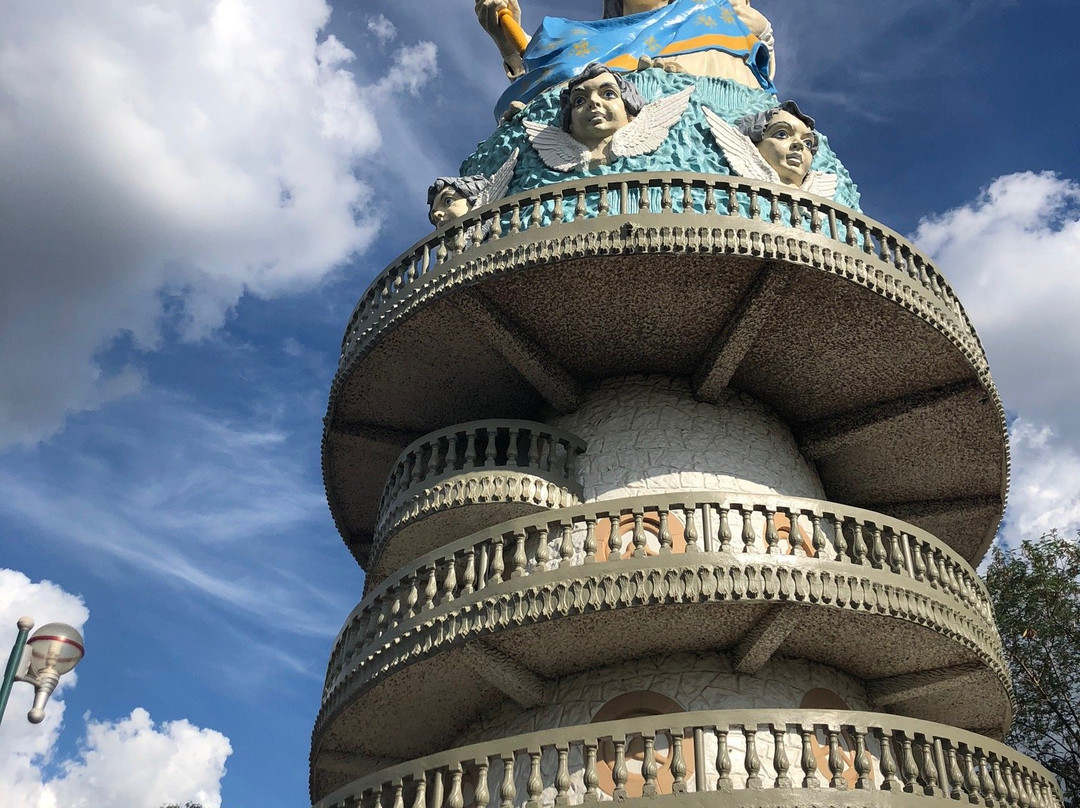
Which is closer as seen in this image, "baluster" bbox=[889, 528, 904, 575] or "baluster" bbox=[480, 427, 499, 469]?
"baluster" bbox=[889, 528, 904, 575]

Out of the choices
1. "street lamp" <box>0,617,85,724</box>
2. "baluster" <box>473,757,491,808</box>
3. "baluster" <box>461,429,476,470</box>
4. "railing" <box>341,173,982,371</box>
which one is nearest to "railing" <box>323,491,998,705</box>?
"baluster" <box>461,429,476,470</box>

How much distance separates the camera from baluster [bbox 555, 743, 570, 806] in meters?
10.1

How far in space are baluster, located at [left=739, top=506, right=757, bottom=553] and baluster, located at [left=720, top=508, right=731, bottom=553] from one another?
168 millimetres

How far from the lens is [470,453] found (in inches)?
568

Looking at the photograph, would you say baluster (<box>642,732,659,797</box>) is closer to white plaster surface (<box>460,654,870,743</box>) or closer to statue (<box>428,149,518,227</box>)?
white plaster surface (<box>460,654,870,743</box>)

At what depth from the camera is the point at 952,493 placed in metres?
17.3

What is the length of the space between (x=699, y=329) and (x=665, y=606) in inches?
178

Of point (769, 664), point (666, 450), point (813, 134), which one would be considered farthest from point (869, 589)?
point (813, 134)

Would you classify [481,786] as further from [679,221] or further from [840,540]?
[679,221]

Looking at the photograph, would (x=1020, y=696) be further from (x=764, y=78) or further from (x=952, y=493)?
(x=764, y=78)

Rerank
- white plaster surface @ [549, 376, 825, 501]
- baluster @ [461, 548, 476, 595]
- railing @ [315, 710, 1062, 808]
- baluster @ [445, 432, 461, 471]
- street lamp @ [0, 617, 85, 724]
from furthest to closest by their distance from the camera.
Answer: white plaster surface @ [549, 376, 825, 501], baluster @ [445, 432, 461, 471], baluster @ [461, 548, 476, 595], railing @ [315, 710, 1062, 808], street lamp @ [0, 617, 85, 724]

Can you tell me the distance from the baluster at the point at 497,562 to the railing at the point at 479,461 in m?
1.33

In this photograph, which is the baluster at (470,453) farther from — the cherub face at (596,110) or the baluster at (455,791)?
the cherub face at (596,110)

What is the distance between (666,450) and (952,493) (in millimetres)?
5383
